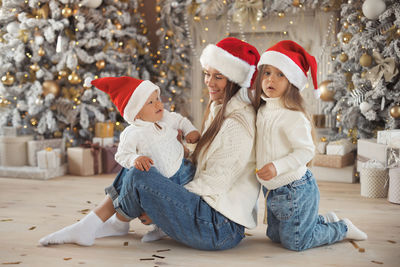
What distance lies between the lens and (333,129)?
4.24m

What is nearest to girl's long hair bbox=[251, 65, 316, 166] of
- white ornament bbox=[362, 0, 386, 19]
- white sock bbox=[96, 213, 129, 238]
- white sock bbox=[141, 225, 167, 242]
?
white sock bbox=[141, 225, 167, 242]

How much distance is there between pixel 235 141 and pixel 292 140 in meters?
0.25

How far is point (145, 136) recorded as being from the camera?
2.07 m

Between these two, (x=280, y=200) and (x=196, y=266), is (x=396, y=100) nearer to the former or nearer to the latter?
(x=280, y=200)

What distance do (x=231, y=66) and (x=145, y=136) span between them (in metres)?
0.50

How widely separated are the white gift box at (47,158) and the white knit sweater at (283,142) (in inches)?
96.5

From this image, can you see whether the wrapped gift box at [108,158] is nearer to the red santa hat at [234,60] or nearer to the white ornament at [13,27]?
the white ornament at [13,27]

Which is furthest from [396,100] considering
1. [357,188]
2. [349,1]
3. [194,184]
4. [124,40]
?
[124,40]

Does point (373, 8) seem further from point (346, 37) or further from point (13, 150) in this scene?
point (13, 150)

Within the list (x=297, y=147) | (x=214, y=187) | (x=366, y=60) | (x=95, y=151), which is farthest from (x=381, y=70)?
(x=95, y=151)

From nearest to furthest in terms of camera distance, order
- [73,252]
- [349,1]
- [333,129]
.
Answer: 1. [73,252]
2. [349,1]
3. [333,129]

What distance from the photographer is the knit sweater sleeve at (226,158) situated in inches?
78.4

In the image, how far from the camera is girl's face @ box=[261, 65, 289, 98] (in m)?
2.00

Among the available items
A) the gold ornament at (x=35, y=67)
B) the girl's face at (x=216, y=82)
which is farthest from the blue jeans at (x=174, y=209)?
the gold ornament at (x=35, y=67)
